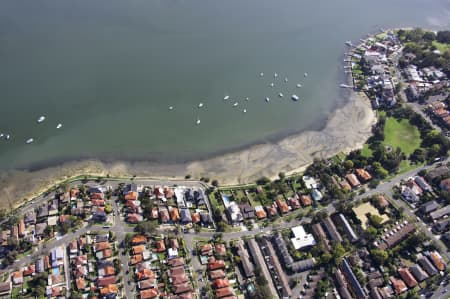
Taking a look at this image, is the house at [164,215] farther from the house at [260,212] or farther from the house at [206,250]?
the house at [260,212]

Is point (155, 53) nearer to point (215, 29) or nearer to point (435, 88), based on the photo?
point (215, 29)

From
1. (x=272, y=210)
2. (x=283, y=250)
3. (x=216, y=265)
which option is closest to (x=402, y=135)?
(x=272, y=210)

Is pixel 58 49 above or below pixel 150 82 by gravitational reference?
above

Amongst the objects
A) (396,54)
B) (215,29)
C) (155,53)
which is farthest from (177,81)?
(396,54)

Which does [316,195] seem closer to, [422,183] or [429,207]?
[429,207]

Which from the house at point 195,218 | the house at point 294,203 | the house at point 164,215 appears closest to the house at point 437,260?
the house at point 294,203

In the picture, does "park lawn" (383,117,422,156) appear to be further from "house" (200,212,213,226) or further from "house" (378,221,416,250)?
"house" (200,212,213,226)
